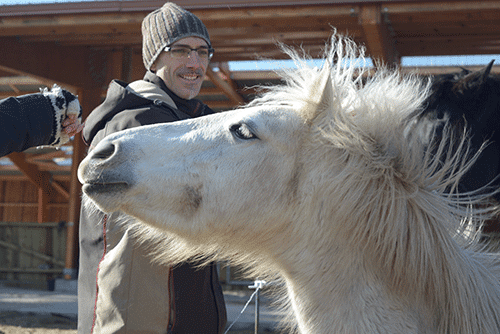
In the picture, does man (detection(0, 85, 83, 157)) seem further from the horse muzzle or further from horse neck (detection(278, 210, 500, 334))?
horse neck (detection(278, 210, 500, 334))

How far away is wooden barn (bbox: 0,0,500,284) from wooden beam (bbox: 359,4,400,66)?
11 millimetres

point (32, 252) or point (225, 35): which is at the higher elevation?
point (225, 35)

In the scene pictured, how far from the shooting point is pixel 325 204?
4.80ft

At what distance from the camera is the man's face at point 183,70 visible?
2137 mm

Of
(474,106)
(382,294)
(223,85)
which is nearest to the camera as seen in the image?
(382,294)

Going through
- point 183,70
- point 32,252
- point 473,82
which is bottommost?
point 32,252

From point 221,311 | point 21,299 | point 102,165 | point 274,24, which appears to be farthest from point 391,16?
point 21,299

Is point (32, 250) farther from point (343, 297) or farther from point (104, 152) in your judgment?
point (343, 297)

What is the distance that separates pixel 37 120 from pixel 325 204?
995 mm

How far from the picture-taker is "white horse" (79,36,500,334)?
1.39 m

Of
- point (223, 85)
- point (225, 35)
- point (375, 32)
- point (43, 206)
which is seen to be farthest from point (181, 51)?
point (43, 206)

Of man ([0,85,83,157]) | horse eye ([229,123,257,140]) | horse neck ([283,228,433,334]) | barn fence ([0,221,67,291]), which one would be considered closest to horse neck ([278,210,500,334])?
horse neck ([283,228,433,334])

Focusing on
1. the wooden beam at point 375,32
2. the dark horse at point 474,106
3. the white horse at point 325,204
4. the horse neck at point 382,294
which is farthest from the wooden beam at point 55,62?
the horse neck at point 382,294

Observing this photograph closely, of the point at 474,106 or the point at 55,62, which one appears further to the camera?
the point at 55,62
